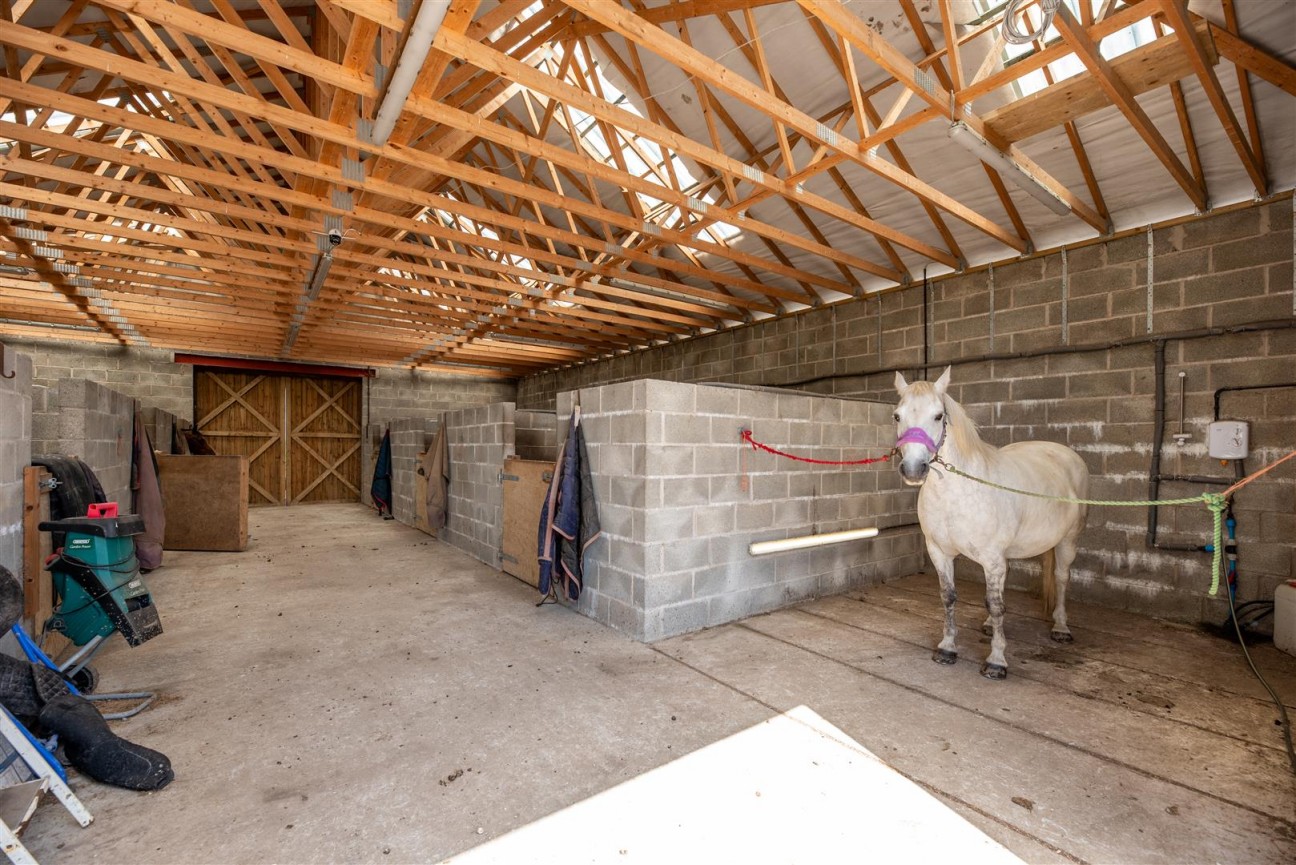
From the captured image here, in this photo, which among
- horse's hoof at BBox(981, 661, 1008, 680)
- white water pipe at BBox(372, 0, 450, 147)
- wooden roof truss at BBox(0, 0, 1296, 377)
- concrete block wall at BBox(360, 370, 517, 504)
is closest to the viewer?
white water pipe at BBox(372, 0, 450, 147)

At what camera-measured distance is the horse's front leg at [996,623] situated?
2.84m

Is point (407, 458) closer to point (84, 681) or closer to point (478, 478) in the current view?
point (478, 478)

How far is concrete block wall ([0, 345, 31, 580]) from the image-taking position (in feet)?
7.88

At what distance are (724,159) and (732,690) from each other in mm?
3211

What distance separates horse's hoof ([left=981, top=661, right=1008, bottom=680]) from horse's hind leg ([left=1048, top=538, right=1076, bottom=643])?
3.01ft

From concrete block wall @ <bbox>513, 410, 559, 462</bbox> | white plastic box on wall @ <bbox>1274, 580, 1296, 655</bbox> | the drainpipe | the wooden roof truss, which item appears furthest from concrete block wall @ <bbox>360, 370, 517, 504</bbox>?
white plastic box on wall @ <bbox>1274, 580, 1296, 655</bbox>

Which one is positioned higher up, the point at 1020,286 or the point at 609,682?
the point at 1020,286

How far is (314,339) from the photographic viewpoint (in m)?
8.64

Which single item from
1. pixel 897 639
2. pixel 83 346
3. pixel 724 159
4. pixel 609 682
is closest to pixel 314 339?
pixel 83 346

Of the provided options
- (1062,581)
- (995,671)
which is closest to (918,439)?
(995,671)

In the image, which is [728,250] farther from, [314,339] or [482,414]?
[314,339]

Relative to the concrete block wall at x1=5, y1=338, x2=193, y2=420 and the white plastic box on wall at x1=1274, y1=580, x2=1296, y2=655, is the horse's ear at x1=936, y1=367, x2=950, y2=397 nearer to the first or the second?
A: the white plastic box on wall at x1=1274, y1=580, x2=1296, y2=655

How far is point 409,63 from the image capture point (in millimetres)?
2422

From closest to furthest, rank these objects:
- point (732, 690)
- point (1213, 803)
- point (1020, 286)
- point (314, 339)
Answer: point (1213, 803)
point (732, 690)
point (1020, 286)
point (314, 339)
